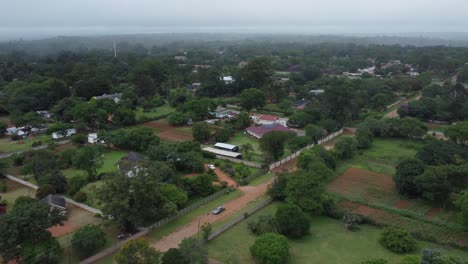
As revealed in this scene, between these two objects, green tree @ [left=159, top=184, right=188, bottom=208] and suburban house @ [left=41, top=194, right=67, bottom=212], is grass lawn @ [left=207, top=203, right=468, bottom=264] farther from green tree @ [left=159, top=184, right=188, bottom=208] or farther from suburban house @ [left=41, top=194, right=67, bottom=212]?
suburban house @ [left=41, top=194, right=67, bottom=212]

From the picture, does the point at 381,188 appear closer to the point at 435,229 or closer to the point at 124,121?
the point at 435,229

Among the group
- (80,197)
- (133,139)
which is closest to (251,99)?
(133,139)

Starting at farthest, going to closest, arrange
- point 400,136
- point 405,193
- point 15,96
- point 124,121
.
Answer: point 15,96 → point 124,121 → point 400,136 → point 405,193

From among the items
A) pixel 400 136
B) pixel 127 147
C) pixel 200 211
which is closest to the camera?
pixel 200 211

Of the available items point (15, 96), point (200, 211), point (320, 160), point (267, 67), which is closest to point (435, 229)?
point (320, 160)

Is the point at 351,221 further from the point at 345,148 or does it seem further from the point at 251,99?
the point at 251,99
